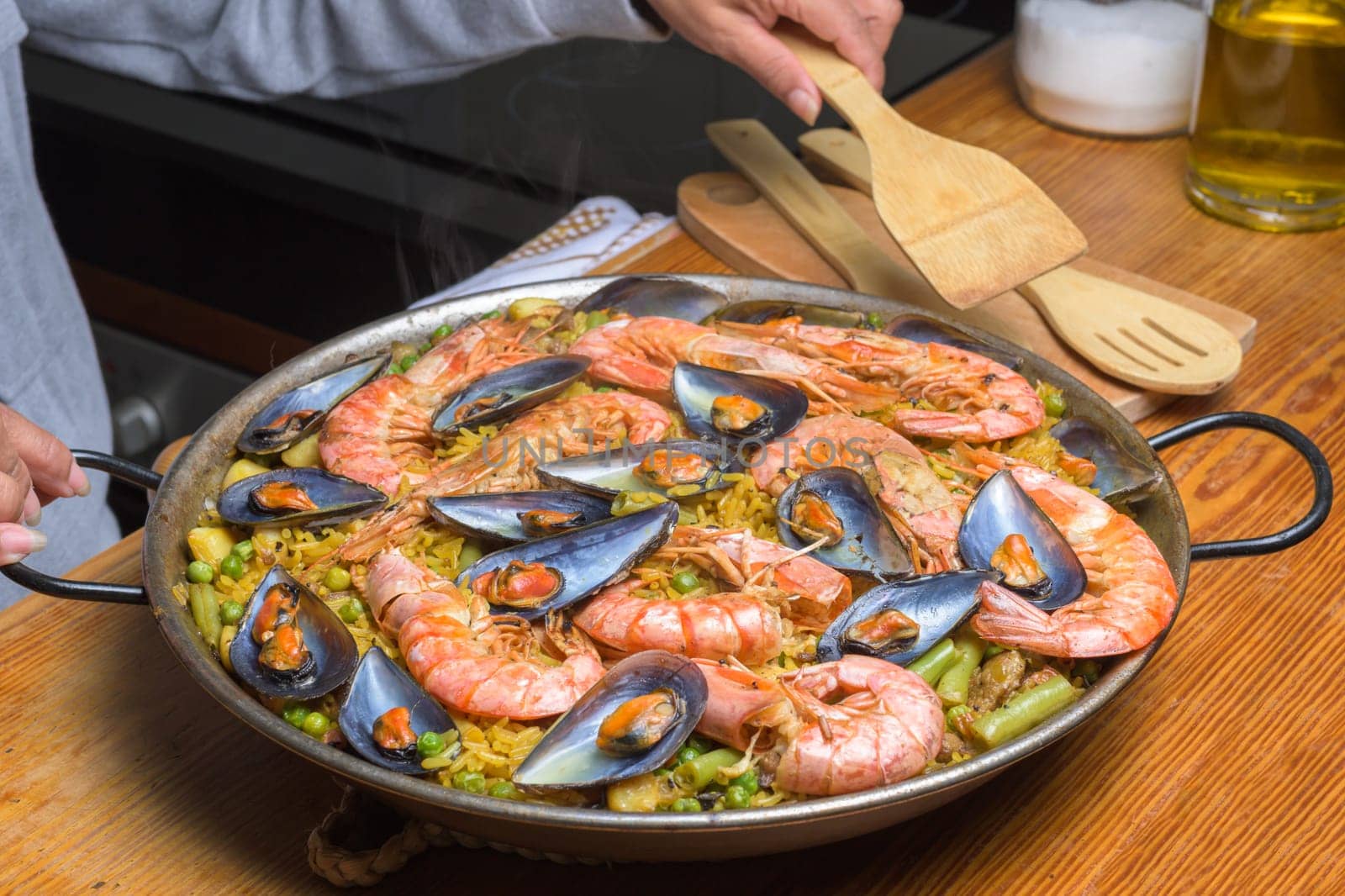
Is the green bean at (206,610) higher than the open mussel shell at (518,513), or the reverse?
the open mussel shell at (518,513)

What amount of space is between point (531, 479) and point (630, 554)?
1.14 ft

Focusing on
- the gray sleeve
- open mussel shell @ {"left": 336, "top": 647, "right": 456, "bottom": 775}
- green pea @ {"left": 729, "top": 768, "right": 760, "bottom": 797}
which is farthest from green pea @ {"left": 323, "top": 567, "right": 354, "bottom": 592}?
the gray sleeve

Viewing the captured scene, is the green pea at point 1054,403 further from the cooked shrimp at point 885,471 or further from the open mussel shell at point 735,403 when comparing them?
the open mussel shell at point 735,403

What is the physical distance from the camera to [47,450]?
2.09m

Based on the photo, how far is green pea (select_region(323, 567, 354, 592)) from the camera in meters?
2.01

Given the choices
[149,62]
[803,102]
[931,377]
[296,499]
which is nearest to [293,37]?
[149,62]

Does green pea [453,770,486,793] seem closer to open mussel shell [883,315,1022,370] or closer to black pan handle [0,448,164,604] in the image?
black pan handle [0,448,164,604]

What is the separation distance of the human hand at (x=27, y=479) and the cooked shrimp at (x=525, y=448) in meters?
0.43

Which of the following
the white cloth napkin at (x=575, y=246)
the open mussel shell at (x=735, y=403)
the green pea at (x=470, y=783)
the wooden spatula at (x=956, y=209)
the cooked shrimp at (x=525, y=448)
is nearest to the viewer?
the green pea at (x=470, y=783)

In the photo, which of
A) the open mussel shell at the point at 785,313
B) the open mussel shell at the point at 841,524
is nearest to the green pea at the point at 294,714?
the open mussel shell at the point at 841,524

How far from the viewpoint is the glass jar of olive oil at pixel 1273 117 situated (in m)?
3.17

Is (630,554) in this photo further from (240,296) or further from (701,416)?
(240,296)

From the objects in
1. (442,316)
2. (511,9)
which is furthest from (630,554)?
(511,9)

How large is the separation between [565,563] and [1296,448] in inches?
48.6
